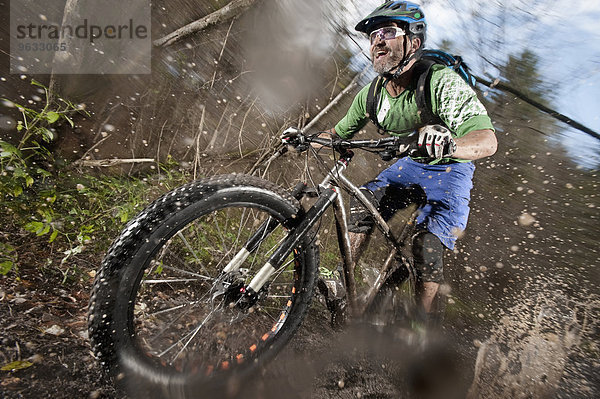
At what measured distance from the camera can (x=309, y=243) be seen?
184 cm

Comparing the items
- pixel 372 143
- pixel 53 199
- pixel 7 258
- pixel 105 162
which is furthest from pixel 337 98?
pixel 7 258

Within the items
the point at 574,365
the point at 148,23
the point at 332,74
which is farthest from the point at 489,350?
the point at 148,23

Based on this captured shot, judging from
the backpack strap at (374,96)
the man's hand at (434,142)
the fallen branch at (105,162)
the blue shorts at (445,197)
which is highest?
the fallen branch at (105,162)

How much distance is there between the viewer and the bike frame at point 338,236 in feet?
5.37

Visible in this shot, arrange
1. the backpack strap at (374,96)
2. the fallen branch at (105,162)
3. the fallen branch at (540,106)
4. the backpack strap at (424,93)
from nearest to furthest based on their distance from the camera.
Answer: the backpack strap at (424,93) → the backpack strap at (374,96) → the fallen branch at (105,162) → the fallen branch at (540,106)

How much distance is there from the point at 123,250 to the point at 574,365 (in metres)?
6.37

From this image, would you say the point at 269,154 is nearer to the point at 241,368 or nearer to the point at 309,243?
the point at 309,243

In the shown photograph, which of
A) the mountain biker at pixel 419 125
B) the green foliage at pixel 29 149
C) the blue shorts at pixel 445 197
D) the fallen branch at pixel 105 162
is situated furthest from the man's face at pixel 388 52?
the green foliage at pixel 29 149

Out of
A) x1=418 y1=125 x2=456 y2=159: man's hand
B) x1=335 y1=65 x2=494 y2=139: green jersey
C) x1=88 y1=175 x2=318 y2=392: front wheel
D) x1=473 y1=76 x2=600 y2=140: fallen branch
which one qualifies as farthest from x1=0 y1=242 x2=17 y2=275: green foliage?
x1=473 y1=76 x2=600 y2=140: fallen branch

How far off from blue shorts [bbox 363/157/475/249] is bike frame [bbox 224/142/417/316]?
261 millimetres

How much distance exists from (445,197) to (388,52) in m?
1.51

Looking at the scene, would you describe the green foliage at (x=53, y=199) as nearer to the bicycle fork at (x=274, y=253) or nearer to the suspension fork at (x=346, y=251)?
the bicycle fork at (x=274, y=253)

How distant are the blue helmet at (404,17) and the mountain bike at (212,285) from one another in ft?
4.28

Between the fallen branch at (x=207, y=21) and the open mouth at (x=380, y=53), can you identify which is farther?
the fallen branch at (x=207, y=21)
